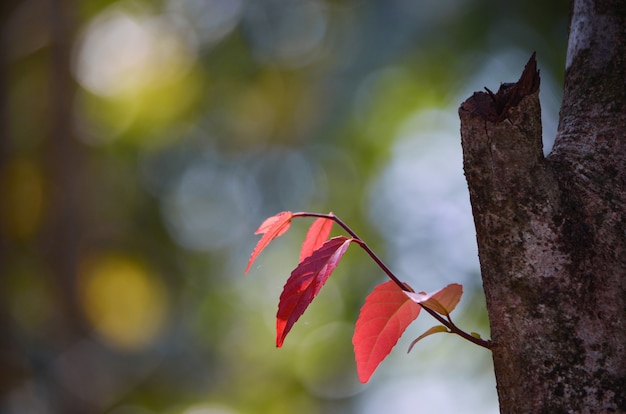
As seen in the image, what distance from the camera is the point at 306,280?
2.06ft

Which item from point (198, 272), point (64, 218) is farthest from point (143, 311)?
point (64, 218)

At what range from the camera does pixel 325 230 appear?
767 mm

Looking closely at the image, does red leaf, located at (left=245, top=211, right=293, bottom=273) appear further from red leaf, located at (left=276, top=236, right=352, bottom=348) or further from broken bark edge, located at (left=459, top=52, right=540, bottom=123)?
broken bark edge, located at (left=459, top=52, right=540, bottom=123)

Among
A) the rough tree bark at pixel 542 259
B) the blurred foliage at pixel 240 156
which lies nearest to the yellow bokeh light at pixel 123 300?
the blurred foliage at pixel 240 156

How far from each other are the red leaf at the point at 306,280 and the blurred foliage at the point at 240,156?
4.22m

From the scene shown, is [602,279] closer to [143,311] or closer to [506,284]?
[506,284]

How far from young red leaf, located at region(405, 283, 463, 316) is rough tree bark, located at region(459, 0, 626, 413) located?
0.06 meters

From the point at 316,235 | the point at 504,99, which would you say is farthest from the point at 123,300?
the point at 504,99

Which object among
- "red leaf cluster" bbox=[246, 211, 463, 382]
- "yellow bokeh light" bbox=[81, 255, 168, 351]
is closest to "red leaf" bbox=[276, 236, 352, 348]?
"red leaf cluster" bbox=[246, 211, 463, 382]

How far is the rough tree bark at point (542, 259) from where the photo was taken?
1.71ft

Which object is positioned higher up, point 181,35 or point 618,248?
point 181,35

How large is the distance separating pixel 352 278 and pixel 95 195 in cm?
223

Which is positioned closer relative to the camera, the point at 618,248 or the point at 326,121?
the point at 618,248

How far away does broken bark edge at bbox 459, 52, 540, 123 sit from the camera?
56 centimetres
